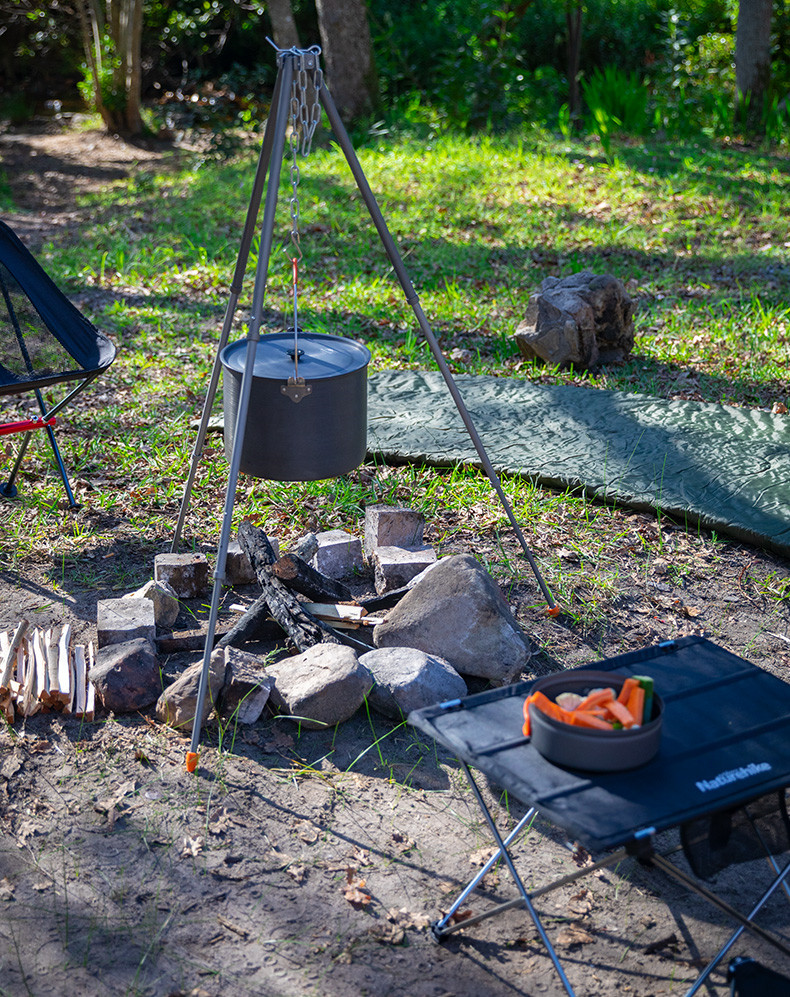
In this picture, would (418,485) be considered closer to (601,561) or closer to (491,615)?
(601,561)

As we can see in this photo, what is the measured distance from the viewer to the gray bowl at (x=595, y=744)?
5.92 ft

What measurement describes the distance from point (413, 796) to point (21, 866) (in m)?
1.03

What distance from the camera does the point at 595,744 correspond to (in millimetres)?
1807

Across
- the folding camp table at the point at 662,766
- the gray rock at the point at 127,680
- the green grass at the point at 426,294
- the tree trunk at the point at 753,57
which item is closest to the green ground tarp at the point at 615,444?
the green grass at the point at 426,294

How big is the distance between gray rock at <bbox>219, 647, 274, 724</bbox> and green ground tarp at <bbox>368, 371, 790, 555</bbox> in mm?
1780

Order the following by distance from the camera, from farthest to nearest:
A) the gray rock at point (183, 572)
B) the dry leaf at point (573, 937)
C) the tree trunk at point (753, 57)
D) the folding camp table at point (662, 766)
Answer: the tree trunk at point (753, 57), the gray rock at point (183, 572), the dry leaf at point (573, 937), the folding camp table at point (662, 766)

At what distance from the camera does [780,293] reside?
20.4 feet

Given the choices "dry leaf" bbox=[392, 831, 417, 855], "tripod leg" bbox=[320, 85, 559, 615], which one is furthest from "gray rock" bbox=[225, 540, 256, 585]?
"dry leaf" bbox=[392, 831, 417, 855]

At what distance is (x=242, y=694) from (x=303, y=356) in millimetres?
1085

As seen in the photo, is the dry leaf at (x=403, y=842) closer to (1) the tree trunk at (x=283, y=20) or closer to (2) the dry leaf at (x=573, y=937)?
(2) the dry leaf at (x=573, y=937)

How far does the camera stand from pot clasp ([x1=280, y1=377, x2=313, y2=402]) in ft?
9.22

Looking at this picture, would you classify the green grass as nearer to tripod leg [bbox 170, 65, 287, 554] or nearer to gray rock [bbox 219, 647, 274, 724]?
tripod leg [bbox 170, 65, 287, 554]

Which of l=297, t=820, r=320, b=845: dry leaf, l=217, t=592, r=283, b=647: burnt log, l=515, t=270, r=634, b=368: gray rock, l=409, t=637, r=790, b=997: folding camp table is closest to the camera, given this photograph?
l=409, t=637, r=790, b=997: folding camp table

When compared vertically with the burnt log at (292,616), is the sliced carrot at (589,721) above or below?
above
